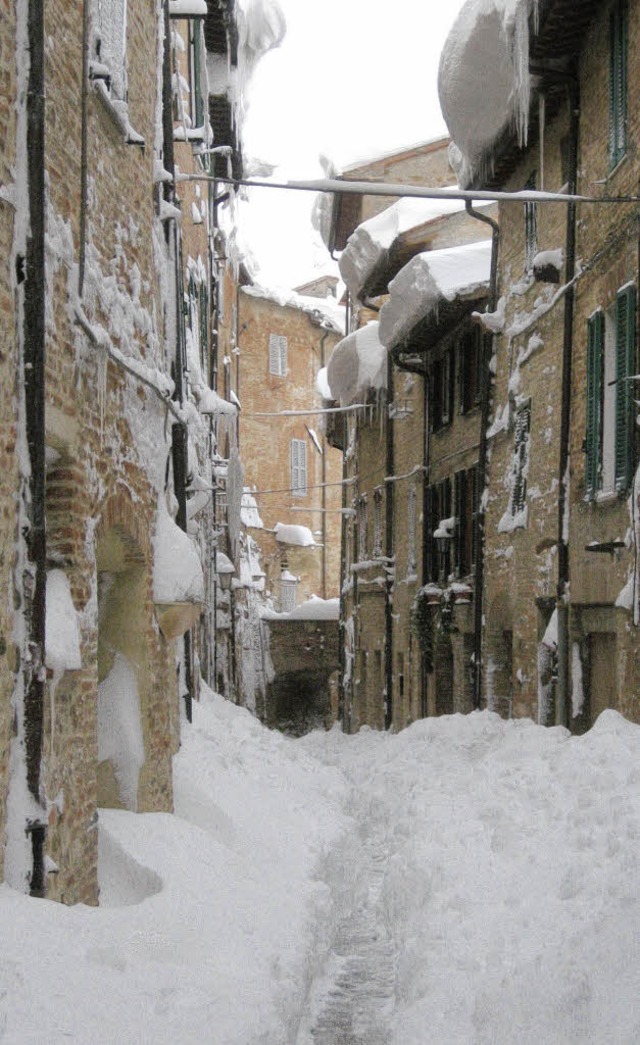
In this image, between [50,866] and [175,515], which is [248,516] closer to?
[175,515]

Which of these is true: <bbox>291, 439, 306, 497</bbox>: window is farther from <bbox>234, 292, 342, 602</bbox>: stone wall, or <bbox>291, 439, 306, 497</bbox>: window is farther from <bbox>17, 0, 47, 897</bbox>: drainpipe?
<bbox>17, 0, 47, 897</bbox>: drainpipe

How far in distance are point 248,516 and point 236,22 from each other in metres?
25.6

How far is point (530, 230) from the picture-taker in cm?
1488

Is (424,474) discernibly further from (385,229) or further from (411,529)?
(385,229)

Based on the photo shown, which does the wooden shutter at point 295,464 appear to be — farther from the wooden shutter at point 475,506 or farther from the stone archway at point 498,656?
the stone archway at point 498,656

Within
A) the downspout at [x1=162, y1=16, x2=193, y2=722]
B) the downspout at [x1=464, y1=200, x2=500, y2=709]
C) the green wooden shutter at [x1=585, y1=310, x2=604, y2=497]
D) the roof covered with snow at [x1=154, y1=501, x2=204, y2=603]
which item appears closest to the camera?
the roof covered with snow at [x1=154, y1=501, x2=204, y2=603]

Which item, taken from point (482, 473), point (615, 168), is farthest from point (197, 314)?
point (615, 168)

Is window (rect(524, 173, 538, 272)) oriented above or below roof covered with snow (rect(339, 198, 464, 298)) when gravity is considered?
below

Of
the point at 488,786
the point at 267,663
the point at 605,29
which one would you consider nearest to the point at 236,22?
the point at 605,29

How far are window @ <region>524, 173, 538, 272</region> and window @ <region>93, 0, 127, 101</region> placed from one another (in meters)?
7.76

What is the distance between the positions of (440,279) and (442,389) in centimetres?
301

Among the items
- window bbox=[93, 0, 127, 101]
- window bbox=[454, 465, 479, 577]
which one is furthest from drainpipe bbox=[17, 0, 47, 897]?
window bbox=[454, 465, 479, 577]

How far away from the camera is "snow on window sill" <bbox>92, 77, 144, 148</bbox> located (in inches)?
281

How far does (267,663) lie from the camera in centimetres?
3575
